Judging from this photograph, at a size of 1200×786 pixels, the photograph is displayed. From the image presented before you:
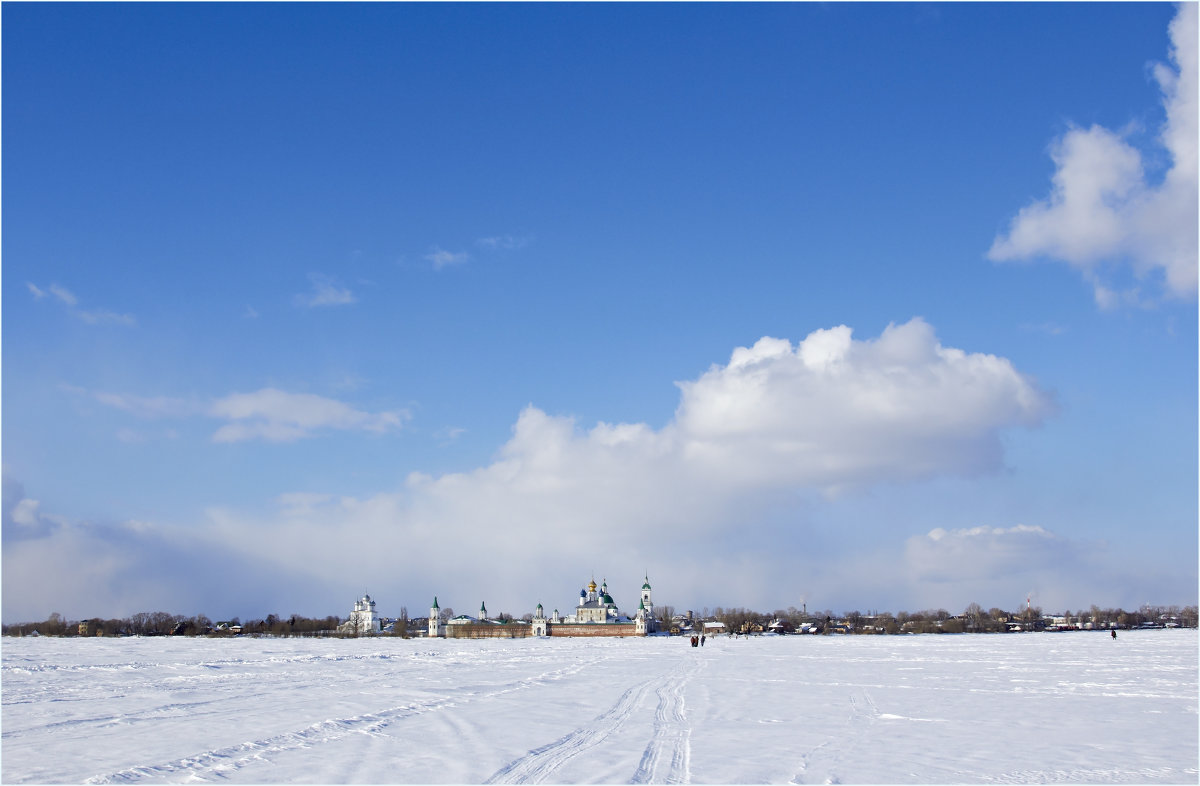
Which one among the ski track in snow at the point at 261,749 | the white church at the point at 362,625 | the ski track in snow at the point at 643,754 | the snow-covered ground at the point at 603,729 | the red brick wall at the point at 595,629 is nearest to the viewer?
the ski track in snow at the point at 643,754

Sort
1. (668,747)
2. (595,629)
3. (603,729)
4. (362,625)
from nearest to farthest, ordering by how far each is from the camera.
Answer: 1. (668,747)
2. (603,729)
3. (595,629)
4. (362,625)

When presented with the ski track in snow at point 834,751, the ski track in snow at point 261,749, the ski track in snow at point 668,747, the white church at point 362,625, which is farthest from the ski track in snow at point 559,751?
the white church at point 362,625

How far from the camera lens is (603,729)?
16625mm

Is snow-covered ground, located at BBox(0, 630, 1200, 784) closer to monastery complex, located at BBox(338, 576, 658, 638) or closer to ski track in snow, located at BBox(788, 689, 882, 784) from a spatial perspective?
ski track in snow, located at BBox(788, 689, 882, 784)

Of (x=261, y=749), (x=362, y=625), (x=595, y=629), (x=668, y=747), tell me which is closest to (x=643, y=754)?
(x=668, y=747)

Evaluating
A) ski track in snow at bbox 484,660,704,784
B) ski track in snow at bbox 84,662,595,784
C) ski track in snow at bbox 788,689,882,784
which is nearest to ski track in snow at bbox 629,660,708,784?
ski track in snow at bbox 484,660,704,784

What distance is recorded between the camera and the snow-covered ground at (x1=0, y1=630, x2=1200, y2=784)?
42.0ft

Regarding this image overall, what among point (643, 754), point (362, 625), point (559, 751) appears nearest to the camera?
point (643, 754)

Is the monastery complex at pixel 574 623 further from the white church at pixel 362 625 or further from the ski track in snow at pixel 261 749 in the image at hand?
the ski track in snow at pixel 261 749

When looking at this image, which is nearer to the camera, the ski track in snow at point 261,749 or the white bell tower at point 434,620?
the ski track in snow at point 261,749

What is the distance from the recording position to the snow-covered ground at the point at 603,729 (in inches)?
504

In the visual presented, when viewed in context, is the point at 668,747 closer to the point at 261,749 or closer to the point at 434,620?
the point at 261,749

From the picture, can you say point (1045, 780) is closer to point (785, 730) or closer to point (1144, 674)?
point (785, 730)

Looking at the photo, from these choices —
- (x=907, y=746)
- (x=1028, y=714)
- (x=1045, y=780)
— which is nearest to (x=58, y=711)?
(x=907, y=746)
